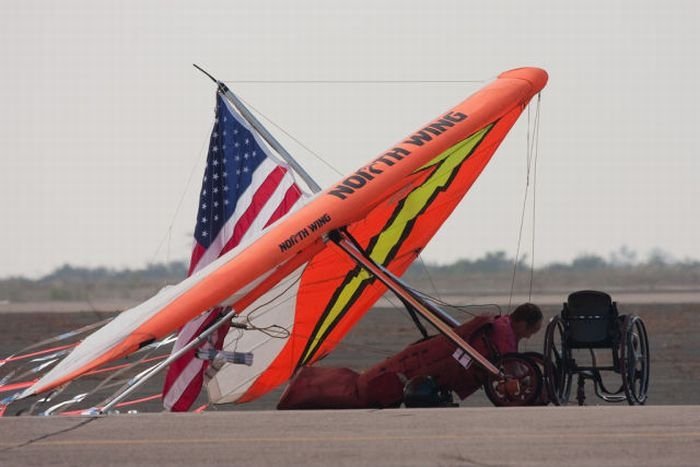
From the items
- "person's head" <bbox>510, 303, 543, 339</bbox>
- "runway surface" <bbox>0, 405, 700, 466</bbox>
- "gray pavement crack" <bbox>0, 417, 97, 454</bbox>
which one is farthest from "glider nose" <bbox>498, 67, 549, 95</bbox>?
"gray pavement crack" <bbox>0, 417, 97, 454</bbox>

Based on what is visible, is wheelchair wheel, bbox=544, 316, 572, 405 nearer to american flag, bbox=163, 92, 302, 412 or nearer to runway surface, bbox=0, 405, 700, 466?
runway surface, bbox=0, 405, 700, 466

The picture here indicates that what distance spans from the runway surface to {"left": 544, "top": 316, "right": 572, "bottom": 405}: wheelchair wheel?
98 cm

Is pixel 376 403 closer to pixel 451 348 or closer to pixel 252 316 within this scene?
pixel 451 348

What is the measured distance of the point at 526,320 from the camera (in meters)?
10.9

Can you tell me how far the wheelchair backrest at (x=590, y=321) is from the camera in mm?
10578

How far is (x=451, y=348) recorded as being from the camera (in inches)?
433

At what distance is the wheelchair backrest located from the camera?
34.7 ft

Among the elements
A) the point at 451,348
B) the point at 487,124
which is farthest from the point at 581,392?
the point at 487,124

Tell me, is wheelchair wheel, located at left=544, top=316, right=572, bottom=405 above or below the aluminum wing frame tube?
below

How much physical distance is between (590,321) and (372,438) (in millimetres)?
2865

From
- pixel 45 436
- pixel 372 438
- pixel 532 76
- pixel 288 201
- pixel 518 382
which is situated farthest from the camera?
pixel 288 201

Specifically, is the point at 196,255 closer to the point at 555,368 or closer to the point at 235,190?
the point at 235,190

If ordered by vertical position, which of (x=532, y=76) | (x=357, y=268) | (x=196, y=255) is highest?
(x=532, y=76)

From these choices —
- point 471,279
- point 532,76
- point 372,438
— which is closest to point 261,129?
point 532,76
